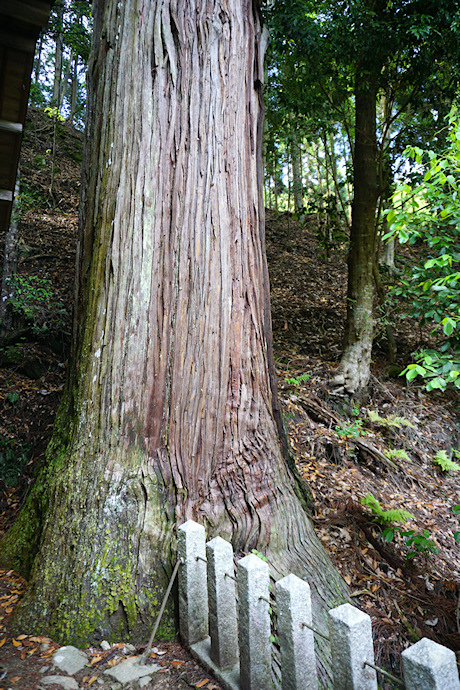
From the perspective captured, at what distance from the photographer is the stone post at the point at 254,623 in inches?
73.2

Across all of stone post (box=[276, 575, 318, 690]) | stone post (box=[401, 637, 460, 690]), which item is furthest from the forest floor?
stone post (box=[401, 637, 460, 690])

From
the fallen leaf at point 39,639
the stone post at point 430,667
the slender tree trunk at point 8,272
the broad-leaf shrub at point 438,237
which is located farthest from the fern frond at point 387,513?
the slender tree trunk at point 8,272

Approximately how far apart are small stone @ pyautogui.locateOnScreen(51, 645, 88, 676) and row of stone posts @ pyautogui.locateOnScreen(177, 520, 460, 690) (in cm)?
49

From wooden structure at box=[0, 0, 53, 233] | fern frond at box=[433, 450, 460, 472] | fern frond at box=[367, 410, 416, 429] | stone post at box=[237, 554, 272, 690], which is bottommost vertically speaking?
stone post at box=[237, 554, 272, 690]

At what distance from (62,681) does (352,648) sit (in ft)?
4.39

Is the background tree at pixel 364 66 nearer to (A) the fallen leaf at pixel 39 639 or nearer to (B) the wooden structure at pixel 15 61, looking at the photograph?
(B) the wooden structure at pixel 15 61

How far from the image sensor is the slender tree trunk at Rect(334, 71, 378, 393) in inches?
242

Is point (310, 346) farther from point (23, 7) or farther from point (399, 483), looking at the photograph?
point (23, 7)

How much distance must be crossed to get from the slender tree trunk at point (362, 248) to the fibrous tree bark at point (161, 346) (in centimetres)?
357

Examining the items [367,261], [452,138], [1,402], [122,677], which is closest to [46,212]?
[1,402]

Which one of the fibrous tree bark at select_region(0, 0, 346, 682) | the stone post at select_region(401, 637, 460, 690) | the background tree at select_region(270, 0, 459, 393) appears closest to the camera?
the stone post at select_region(401, 637, 460, 690)

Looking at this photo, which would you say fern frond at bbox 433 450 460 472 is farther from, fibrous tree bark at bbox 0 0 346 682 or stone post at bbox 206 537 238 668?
stone post at bbox 206 537 238 668

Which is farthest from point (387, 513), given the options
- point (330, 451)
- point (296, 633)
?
point (296, 633)

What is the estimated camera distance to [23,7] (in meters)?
2.79
